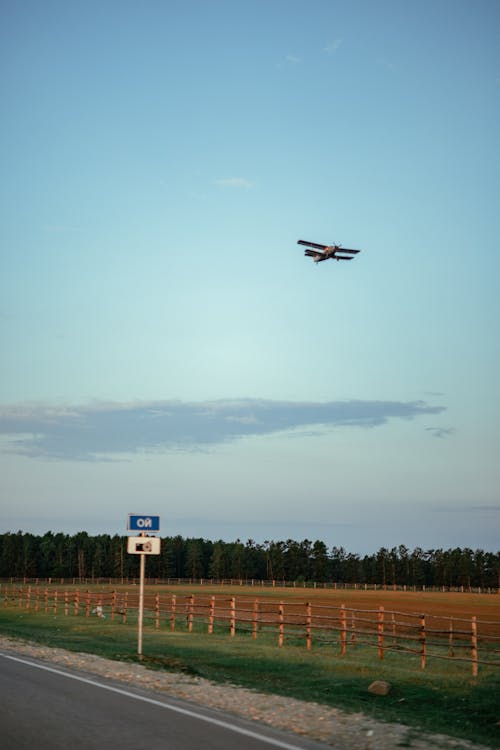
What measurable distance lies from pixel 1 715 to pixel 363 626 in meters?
33.7

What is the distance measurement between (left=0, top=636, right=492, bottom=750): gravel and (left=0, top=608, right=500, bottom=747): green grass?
61 cm

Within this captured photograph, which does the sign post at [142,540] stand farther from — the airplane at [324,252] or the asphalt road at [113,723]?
the airplane at [324,252]

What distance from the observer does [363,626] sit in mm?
40844

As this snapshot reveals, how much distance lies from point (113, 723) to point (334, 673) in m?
9.01

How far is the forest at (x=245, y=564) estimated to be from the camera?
166m

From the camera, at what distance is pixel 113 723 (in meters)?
9.58

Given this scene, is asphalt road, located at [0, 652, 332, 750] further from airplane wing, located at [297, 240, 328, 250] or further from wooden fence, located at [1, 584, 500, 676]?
airplane wing, located at [297, 240, 328, 250]

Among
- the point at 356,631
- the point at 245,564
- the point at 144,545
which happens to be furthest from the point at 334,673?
the point at 245,564

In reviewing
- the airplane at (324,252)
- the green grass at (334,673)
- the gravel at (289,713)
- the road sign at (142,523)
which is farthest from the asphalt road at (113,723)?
the airplane at (324,252)

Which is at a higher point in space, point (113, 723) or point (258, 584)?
point (113, 723)

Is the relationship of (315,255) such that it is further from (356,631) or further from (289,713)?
(289,713)

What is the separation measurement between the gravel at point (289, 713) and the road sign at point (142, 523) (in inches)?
128

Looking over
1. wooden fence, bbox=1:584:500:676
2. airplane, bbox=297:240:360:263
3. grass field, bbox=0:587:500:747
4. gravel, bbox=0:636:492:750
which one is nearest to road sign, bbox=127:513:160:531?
grass field, bbox=0:587:500:747

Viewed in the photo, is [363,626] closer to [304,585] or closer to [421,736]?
[421,736]
